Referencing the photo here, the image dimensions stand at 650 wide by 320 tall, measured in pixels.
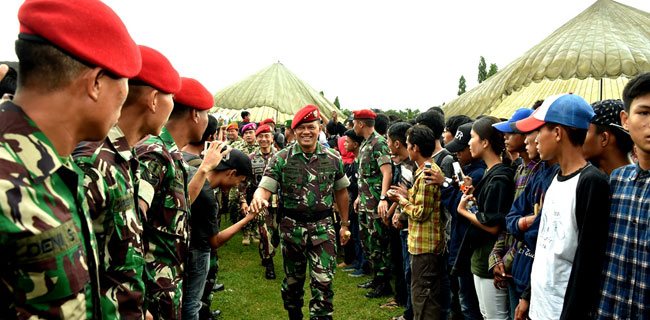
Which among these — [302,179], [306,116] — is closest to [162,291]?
[302,179]

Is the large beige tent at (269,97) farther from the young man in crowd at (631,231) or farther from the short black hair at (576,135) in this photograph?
the young man in crowd at (631,231)

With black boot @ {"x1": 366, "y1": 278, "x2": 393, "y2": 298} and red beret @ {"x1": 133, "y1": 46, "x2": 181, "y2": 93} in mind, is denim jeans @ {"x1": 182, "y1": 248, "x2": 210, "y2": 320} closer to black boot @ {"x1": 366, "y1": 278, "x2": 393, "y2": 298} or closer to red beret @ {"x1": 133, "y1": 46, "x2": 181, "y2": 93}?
red beret @ {"x1": 133, "y1": 46, "x2": 181, "y2": 93}

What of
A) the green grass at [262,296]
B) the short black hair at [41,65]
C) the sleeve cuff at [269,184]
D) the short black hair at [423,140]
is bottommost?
the green grass at [262,296]

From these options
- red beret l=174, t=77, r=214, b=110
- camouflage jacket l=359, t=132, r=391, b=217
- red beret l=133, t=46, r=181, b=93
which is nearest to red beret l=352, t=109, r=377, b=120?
camouflage jacket l=359, t=132, r=391, b=217

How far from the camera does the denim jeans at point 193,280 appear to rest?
4.09 m

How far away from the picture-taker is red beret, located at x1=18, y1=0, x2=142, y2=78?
1.28 metres

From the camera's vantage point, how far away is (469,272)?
4.11 meters

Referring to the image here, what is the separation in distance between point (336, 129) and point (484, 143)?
801 cm

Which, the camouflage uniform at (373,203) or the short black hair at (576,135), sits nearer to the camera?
the short black hair at (576,135)

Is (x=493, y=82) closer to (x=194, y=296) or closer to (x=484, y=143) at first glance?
(x=484, y=143)

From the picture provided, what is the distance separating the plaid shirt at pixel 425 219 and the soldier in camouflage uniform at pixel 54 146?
3.39 m

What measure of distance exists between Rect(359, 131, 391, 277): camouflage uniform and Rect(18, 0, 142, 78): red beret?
5241 millimetres

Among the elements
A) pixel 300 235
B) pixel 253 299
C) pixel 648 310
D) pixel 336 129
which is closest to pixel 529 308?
pixel 648 310

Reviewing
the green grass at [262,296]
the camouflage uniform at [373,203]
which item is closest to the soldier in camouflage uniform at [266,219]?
the green grass at [262,296]
